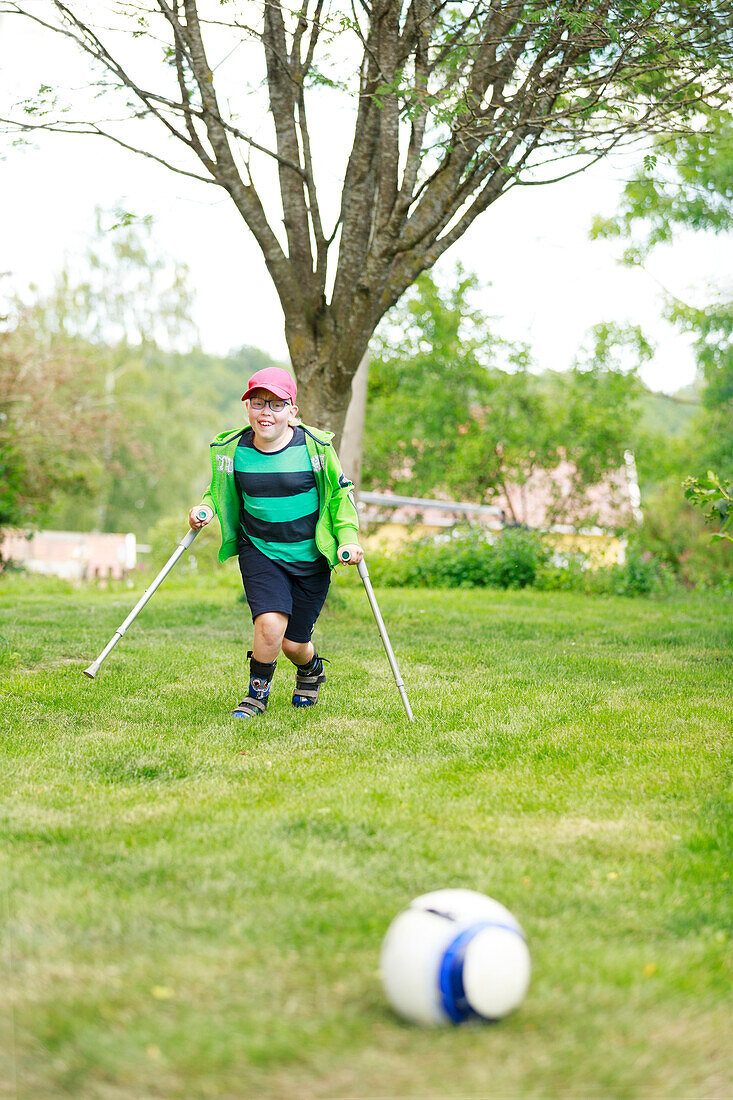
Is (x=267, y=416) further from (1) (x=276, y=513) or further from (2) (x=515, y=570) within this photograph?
(2) (x=515, y=570)

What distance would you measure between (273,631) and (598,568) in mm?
8866

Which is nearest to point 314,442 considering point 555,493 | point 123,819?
point 123,819

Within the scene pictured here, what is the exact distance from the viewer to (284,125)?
841 centimetres

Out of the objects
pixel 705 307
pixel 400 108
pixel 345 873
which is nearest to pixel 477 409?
pixel 705 307

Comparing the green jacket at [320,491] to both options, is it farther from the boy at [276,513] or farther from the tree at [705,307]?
the tree at [705,307]

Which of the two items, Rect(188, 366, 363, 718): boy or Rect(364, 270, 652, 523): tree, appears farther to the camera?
Rect(364, 270, 652, 523): tree

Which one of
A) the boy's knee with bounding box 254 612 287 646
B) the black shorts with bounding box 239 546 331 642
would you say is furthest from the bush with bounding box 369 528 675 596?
the boy's knee with bounding box 254 612 287 646

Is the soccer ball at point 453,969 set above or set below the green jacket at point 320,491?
below

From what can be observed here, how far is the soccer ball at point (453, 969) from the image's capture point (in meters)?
2.29

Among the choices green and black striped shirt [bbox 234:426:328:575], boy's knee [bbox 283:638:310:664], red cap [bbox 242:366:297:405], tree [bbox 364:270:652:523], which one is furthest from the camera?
tree [bbox 364:270:652:523]

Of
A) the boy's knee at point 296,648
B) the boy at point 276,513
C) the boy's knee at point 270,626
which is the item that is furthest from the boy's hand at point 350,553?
the boy's knee at point 296,648

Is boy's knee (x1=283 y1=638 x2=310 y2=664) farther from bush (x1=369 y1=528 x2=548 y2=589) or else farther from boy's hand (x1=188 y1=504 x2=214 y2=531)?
bush (x1=369 y1=528 x2=548 y2=589)

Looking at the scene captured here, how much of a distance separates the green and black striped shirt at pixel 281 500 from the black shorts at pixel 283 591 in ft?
0.18

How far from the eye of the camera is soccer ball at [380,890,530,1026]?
229 cm
